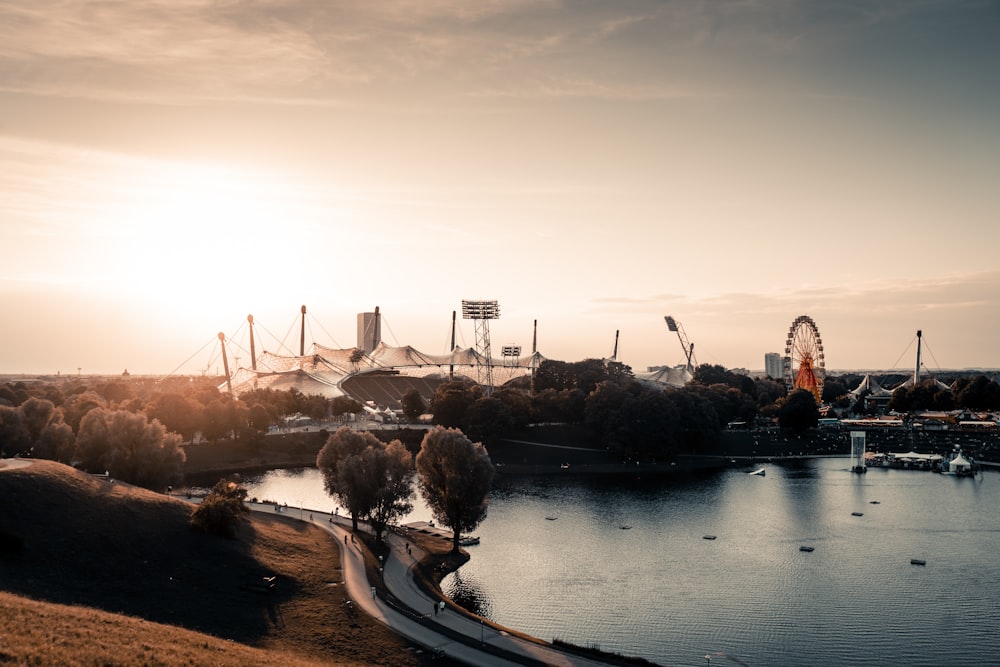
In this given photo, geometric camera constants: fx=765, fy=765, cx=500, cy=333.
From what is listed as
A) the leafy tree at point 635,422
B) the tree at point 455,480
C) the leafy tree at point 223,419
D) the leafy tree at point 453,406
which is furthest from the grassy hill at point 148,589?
the leafy tree at point 635,422

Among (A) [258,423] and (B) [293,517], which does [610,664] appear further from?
(A) [258,423]

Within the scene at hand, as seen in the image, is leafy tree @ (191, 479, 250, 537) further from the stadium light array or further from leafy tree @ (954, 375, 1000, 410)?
leafy tree @ (954, 375, 1000, 410)

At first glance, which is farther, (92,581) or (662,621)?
(662,621)

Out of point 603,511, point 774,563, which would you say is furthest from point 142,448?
point 774,563

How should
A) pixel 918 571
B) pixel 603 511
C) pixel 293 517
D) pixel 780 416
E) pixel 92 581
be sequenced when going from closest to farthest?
pixel 92 581 → pixel 918 571 → pixel 293 517 → pixel 603 511 → pixel 780 416

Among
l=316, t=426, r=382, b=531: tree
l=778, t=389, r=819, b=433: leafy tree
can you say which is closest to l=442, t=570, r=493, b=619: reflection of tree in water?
l=316, t=426, r=382, b=531: tree

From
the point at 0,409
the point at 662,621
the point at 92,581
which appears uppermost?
the point at 0,409

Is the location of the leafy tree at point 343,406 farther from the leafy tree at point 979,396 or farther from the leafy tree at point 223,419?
the leafy tree at point 979,396
